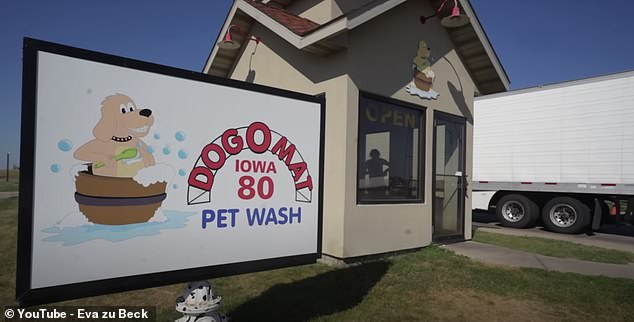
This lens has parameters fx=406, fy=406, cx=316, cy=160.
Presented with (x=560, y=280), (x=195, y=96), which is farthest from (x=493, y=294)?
(x=195, y=96)

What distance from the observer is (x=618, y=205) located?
1145 cm

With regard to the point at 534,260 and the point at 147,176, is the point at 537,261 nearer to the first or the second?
the point at 534,260

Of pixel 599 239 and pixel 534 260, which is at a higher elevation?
pixel 534 260

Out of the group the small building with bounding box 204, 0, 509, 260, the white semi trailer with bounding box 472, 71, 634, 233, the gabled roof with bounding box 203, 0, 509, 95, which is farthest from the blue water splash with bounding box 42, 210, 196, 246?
the white semi trailer with bounding box 472, 71, 634, 233

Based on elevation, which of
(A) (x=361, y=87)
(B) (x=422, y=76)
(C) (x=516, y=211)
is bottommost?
(C) (x=516, y=211)

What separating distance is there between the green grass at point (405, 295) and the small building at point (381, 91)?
87 cm

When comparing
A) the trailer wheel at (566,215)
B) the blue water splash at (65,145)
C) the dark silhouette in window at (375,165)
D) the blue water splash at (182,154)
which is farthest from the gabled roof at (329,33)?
the trailer wheel at (566,215)

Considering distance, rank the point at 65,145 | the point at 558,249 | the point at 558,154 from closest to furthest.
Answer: the point at 65,145, the point at 558,249, the point at 558,154

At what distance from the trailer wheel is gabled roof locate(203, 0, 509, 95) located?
4.75 metres

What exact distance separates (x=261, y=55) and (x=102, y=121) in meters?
5.45

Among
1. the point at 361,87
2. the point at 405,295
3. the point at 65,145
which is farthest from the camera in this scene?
the point at 361,87

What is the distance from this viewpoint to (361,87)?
20.5ft

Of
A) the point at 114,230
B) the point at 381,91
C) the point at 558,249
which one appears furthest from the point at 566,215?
the point at 114,230

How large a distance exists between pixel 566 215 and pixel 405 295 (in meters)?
9.28
